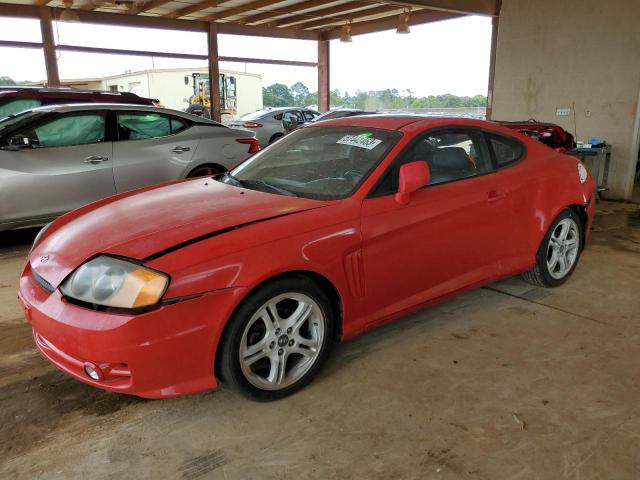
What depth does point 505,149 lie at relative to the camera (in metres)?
3.60

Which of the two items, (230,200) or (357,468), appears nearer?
(357,468)

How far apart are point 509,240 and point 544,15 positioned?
22.2 feet

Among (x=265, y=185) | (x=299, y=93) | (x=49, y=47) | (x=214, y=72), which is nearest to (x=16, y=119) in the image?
(x=265, y=185)

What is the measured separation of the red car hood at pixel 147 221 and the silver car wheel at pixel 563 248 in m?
2.14

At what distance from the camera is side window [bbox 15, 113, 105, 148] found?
5.11 m

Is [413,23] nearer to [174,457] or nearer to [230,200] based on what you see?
[230,200]

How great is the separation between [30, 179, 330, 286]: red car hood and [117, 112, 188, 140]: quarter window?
2740 millimetres

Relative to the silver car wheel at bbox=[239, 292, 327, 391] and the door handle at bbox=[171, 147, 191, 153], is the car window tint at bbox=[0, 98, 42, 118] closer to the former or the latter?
the door handle at bbox=[171, 147, 191, 153]

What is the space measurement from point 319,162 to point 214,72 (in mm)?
14385

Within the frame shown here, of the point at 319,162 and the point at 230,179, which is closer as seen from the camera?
the point at 319,162

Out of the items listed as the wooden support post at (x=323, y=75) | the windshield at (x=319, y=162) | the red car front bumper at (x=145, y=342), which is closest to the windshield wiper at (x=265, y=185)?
the windshield at (x=319, y=162)

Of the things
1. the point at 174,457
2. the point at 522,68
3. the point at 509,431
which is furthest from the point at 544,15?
the point at 174,457

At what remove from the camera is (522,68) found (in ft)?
29.8

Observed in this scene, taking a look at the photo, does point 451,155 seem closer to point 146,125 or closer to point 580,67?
point 146,125
